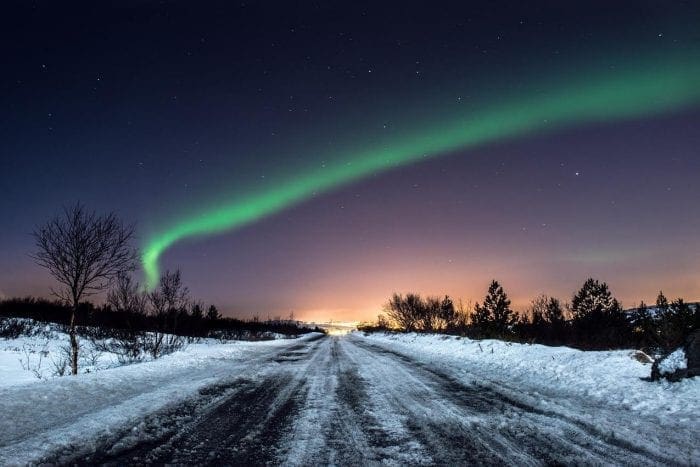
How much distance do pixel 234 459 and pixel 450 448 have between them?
85.1 inches

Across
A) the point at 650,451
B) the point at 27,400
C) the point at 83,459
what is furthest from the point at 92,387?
the point at 650,451

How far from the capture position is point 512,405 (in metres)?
5.82

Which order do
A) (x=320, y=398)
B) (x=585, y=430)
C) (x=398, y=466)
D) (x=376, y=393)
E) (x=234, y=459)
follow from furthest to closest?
(x=376, y=393), (x=320, y=398), (x=585, y=430), (x=234, y=459), (x=398, y=466)

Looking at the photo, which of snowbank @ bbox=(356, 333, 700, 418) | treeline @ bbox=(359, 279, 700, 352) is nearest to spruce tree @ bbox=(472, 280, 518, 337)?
treeline @ bbox=(359, 279, 700, 352)

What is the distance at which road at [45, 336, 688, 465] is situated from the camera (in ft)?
11.6

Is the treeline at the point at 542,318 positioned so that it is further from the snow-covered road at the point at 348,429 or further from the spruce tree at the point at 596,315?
the snow-covered road at the point at 348,429

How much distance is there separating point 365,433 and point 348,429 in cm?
27

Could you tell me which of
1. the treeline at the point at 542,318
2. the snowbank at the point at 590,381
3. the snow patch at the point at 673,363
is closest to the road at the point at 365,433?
the snowbank at the point at 590,381

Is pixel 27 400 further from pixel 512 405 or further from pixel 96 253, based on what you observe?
pixel 512 405

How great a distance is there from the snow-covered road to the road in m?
0.01

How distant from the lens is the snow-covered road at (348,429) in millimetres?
3596

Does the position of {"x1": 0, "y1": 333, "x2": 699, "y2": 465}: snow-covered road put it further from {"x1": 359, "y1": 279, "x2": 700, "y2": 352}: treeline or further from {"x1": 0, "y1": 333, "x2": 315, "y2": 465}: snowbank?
{"x1": 359, "y1": 279, "x2": 700, "y2": 352}: treeline

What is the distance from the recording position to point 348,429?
4.48 meters

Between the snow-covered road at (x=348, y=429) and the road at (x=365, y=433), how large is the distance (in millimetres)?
13
